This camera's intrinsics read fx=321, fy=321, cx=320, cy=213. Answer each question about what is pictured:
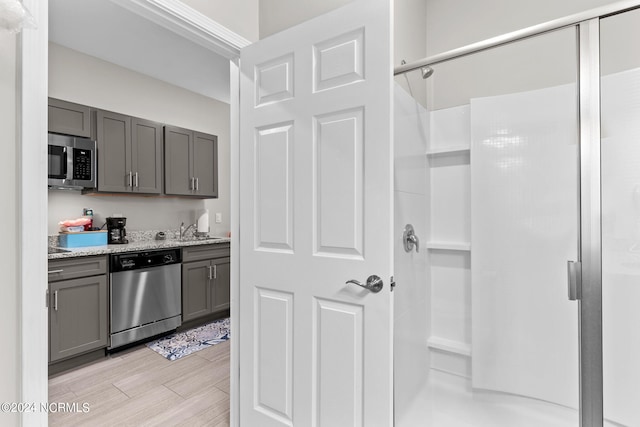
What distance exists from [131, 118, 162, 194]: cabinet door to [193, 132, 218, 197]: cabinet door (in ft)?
1.49

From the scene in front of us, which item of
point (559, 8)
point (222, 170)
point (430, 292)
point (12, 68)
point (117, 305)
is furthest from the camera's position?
point (222, 170)

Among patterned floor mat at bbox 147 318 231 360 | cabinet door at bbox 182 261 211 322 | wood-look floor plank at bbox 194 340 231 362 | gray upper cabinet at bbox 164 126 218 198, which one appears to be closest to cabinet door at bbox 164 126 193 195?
gray upper cabinet at bbox 164 126 218 198

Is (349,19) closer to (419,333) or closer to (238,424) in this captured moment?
(419,333)

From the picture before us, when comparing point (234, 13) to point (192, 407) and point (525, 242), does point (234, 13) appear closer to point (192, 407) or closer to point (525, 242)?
point (525, 242)

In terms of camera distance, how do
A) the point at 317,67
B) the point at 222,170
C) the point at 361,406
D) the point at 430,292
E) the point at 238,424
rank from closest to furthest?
the point at 361,406, the point at 317,67, the point at 238,424, the point at 430,292, the point at 222,170

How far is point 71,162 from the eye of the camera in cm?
281

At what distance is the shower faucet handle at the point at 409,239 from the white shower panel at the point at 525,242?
446mm

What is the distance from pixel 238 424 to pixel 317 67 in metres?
1.88

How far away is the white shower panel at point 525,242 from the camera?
172 centimetres

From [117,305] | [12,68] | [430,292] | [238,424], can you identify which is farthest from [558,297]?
[117,305]

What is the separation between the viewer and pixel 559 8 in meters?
1.88

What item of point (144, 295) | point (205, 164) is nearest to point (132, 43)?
point (205, 164)

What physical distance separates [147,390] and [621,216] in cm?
302

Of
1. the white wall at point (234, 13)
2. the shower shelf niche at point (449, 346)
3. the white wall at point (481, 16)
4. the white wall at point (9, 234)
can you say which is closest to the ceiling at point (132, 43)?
the white wall at point (234, 13)
